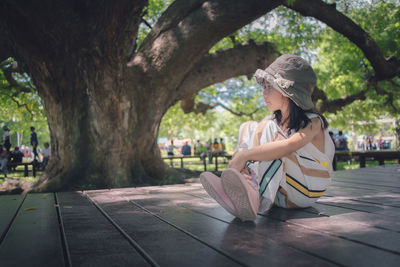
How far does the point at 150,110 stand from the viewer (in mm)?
7098

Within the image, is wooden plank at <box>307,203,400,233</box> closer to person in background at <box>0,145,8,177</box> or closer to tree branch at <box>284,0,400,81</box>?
tree branch at <box>284,0,400,81</box>

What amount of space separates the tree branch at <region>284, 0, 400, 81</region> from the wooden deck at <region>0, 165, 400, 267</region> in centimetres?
491

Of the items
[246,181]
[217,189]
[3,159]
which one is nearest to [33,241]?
[217,189]

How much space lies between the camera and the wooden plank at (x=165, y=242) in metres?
1.52

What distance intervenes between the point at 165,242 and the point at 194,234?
0.23 m

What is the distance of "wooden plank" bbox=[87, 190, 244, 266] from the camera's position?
4.98 ft

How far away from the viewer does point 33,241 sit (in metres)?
1.93

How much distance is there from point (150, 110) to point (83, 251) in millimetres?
5513

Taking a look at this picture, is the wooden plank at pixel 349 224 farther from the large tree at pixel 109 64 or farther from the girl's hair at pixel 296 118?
the large tree at pixel 109 64

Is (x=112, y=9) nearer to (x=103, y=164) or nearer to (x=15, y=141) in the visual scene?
(x=103, y=164)

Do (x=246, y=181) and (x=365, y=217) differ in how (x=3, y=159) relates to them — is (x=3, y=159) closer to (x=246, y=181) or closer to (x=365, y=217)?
(x=246, y=181)

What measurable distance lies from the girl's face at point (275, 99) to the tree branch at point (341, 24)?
4.53 m

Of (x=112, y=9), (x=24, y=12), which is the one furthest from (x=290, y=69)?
(x=24, y=12)

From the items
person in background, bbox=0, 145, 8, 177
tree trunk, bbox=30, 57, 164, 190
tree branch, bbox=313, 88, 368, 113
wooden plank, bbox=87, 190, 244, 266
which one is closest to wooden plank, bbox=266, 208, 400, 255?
wooden plank, bbox=87, 190, 244, 266
